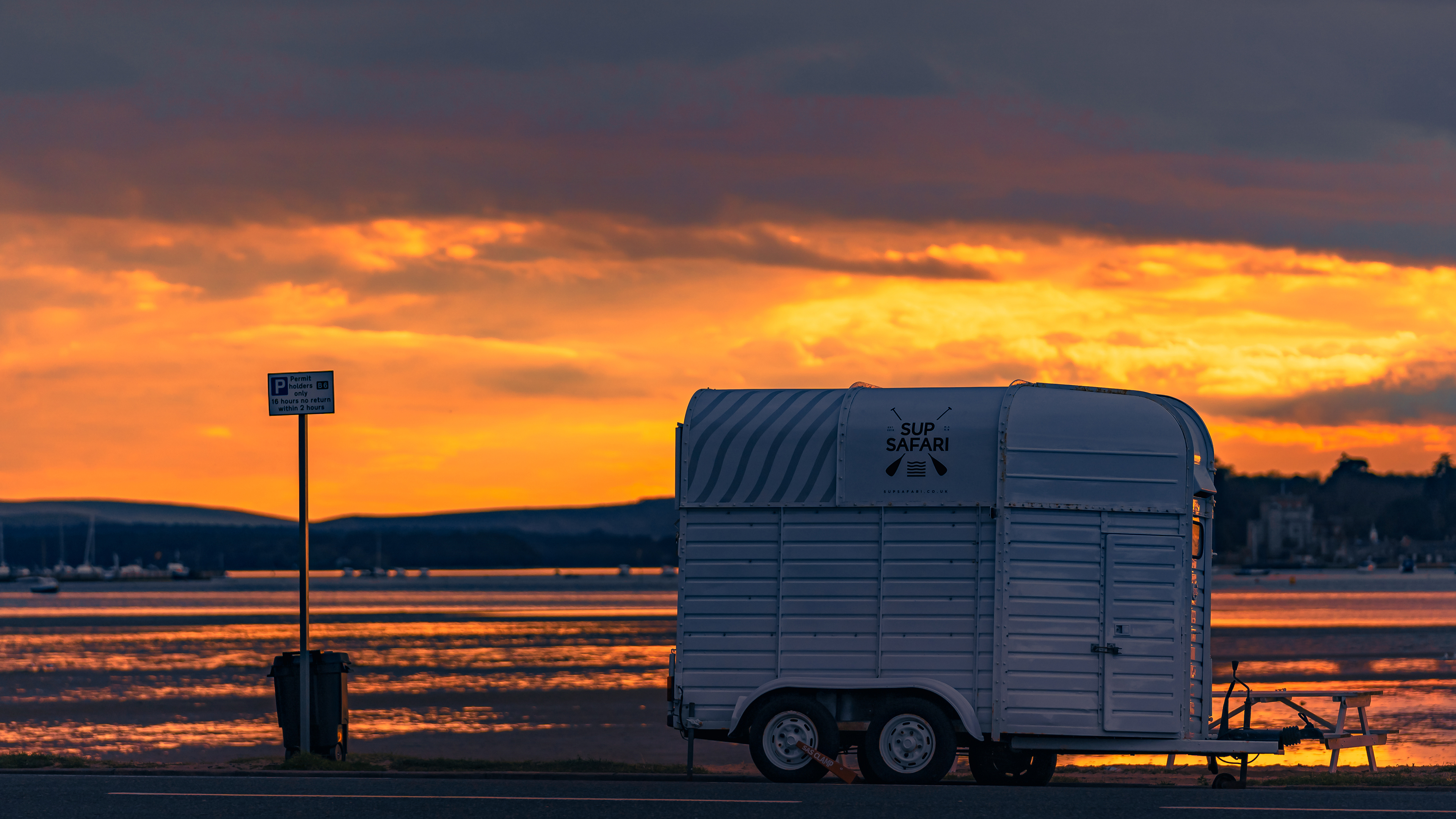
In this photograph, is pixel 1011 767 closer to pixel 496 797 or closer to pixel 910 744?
pixel 910 744

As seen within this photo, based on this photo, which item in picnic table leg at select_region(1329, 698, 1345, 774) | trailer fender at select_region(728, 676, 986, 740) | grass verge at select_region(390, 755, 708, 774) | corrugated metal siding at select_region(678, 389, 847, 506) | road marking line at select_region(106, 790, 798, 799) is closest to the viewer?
road marking line at select_region(106, 790, 798, 799)

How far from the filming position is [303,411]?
52.5ft

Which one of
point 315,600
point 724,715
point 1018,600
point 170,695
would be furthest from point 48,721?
point 315,600

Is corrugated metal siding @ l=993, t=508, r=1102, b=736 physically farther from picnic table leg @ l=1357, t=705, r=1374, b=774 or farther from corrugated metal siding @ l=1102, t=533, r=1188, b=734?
picnic table leg @ l=1357, t=705, r=1374, b=774

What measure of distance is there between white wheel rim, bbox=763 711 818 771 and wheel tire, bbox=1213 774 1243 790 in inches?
147

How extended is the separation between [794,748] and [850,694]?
75 cm

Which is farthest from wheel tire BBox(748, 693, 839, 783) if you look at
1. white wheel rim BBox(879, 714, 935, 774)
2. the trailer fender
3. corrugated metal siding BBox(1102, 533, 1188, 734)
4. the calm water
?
the calm water

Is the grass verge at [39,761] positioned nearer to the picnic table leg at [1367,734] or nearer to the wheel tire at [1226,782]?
the wheel tire at [1226,782]

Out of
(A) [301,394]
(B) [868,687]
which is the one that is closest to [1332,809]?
(B) [868,687]

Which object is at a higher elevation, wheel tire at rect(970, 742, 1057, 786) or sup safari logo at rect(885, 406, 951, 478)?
sup safari logo at rect(885, 406, 951, 478)

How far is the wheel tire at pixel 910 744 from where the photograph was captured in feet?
43.8

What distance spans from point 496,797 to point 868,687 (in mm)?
3740

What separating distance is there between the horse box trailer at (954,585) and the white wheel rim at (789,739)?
0.02 meters

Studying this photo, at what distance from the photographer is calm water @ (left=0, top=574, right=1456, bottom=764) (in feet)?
93.5
